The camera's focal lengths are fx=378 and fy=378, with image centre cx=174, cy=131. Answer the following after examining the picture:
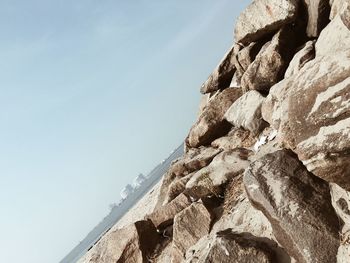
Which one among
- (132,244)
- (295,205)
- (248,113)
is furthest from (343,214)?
(248,113)

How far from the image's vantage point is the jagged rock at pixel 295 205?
982cm

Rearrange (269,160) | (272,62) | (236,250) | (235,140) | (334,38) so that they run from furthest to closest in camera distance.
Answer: (235,140) < (272,62) < (334,38) < (269,160) < (236,250)

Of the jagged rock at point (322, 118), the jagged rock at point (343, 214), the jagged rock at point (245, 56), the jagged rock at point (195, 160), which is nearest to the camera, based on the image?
the jagged rock at point (322, 118)

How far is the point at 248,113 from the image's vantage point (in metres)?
19.3

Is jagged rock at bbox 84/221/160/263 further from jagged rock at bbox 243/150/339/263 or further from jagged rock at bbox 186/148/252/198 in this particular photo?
jagged rock at bbox 243/150/339/263

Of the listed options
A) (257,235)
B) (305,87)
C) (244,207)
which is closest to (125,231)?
(244,207)

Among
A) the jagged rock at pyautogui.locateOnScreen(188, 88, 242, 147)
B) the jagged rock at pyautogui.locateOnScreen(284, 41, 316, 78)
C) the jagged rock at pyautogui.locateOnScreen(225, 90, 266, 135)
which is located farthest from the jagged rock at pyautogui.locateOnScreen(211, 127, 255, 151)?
the jagged rock at pyautogui.locateOnScreen(284, 41, 316, 78)

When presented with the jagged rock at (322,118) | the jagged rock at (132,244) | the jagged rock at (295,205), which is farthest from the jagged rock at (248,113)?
the jagged rock at (322,118)

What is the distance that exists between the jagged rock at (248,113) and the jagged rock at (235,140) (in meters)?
0.33

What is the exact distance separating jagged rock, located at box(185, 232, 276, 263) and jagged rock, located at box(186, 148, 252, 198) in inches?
171

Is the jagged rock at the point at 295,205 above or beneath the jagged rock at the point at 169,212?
beneath

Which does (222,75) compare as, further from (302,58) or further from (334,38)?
(334,38)

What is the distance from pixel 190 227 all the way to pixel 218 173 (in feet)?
10.3

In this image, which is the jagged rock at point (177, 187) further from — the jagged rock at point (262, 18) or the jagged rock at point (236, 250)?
the jagged rock at point (262, 18)
